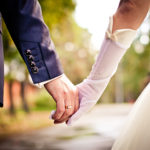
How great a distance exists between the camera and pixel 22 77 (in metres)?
20.2

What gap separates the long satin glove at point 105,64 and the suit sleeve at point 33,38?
19 cm

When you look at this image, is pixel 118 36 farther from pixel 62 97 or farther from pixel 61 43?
pixel 61 43

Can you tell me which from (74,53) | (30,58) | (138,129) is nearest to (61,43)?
(74,53)

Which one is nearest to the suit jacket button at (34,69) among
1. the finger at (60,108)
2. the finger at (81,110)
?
the finger at (60,108)

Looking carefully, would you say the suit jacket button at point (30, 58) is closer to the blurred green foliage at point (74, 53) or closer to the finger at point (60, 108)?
the finger at point (60, 108)

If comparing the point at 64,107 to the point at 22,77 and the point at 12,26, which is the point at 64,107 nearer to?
the point at 12,26

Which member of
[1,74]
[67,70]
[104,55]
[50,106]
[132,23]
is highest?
[132,23]

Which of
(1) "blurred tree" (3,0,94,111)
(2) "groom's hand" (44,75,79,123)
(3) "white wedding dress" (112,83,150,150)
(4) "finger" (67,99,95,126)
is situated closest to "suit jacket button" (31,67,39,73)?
(2) "groom's hand" (44,75,79,123)

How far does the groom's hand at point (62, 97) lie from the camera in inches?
73.9

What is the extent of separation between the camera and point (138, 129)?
165 cm

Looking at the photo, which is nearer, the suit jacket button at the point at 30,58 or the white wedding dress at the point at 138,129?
the white wedding dress at the point at 138,129

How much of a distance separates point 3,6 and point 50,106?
35522 mm

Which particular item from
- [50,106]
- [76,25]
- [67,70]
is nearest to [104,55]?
[76,25]

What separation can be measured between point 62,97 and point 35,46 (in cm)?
33
